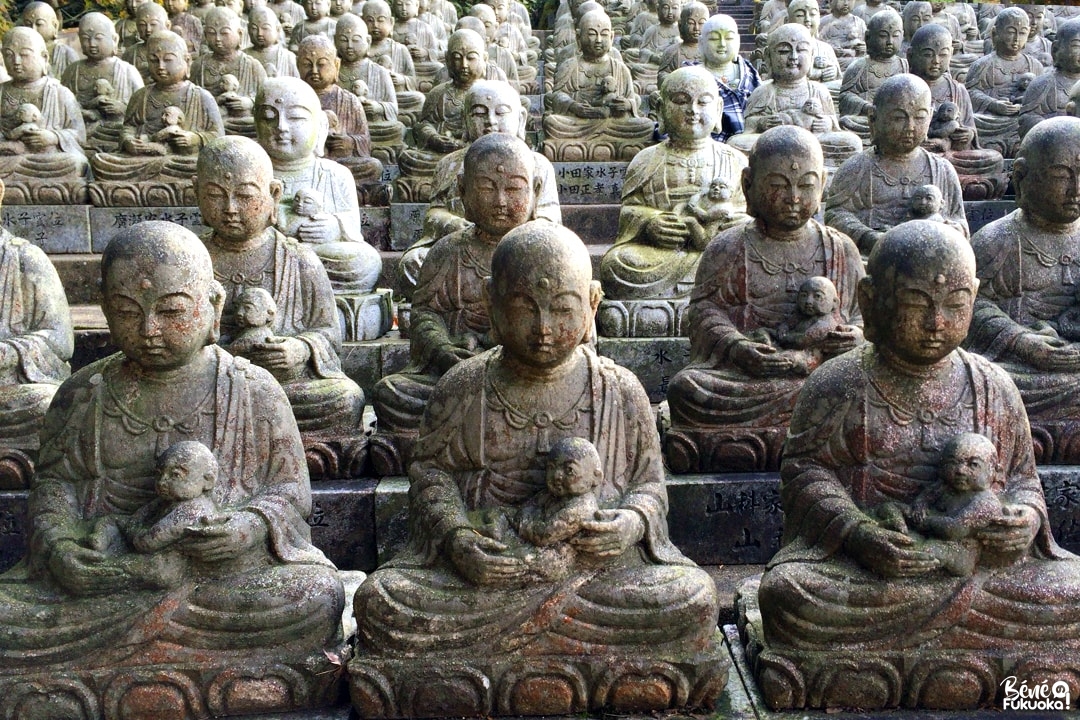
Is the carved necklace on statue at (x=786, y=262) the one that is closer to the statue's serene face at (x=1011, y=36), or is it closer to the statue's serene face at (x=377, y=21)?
the statue's serene face at (x=377, y=21)

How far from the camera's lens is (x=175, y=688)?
5.33m

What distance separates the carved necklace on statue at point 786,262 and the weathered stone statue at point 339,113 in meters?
6.55

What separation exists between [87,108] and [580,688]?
1290 centimetres

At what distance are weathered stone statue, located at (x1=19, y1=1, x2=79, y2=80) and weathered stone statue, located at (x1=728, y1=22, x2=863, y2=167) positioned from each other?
29.6 feet

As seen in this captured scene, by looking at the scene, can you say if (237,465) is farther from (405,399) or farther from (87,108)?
(87,108)

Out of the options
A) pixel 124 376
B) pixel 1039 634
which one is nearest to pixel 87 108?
pixel 124 376

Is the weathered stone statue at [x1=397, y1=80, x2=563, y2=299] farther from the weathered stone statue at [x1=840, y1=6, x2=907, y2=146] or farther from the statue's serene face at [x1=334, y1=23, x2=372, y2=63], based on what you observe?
the weathered stone statue at [x1=840, y1=6, x2=907, y2=146]

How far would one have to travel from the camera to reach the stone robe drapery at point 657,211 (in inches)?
386

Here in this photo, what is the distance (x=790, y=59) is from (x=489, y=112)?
5.28m

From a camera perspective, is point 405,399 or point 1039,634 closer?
point 1039,634

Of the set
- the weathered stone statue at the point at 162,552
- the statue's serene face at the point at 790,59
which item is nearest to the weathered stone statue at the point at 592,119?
the statue's serene face at the point at 790,59

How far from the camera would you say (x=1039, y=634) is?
17.5ft

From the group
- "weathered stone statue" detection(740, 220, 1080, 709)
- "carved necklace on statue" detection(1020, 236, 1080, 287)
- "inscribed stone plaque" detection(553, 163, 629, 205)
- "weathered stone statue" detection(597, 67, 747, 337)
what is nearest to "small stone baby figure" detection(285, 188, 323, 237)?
"weathered stone statue" detection(597, 67, 747, 337)

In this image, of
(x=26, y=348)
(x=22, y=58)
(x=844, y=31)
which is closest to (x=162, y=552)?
(x=26, y=348)
